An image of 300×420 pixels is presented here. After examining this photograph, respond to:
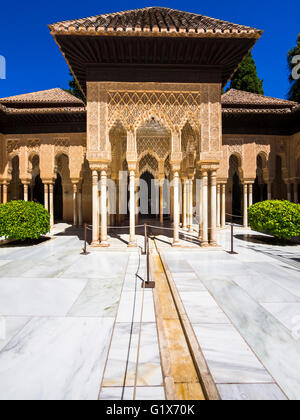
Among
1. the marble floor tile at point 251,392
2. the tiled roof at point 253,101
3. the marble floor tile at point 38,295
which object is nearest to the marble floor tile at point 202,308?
the marble floor tile at point 251,392

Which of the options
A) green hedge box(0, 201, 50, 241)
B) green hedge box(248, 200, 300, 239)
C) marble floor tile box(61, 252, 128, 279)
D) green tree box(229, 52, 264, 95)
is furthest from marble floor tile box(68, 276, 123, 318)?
green tree box(229, 52, 264, 95)

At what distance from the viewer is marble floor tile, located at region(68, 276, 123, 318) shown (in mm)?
2811

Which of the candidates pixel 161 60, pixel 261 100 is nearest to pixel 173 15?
pixel 161 60

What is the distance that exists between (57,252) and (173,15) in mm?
8735

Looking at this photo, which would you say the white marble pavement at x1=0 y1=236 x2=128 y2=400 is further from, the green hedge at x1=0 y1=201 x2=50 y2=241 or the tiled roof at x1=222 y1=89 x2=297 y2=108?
the tiled roof at x1=222 y1=89 x2=297 y2=108

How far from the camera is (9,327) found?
97.8 inches

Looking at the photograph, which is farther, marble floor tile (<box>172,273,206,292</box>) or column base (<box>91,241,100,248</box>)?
column base (<box>91,241,100,248</box>)

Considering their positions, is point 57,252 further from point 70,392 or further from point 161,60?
Result: point 161,60

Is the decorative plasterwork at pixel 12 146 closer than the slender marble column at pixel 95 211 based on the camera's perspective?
No

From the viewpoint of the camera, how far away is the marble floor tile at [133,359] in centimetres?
172

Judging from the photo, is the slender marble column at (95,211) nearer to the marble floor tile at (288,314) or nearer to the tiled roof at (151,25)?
the tiled roof at (151,25)

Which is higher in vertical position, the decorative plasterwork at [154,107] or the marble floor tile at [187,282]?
the decorative plasterwork at [154,107]

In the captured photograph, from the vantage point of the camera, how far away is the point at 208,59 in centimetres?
652

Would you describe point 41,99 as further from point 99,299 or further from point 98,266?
point 99,299
